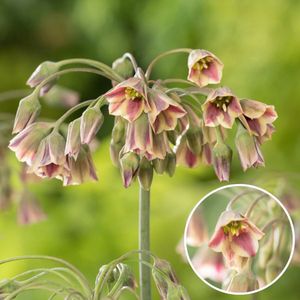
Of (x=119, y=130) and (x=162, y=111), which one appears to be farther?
(x=119, y=130)

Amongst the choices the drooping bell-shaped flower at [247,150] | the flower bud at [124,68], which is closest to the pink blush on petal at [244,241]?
the drooping bell-shaped flower at [247,150]

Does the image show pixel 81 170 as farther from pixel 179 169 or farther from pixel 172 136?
pixel 179 169

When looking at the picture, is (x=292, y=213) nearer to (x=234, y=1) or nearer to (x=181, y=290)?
(x=181, y=290)

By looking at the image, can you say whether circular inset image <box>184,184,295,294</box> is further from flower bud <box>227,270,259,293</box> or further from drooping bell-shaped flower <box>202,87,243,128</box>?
drooping bell-shaped flower <box>202,87,243,128</box>

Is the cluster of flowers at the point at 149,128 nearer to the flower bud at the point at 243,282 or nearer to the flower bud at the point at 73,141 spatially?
the flower bud at the point at 73,141

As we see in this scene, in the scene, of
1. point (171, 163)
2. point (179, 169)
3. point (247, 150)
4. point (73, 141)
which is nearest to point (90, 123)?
point (73, 141)
